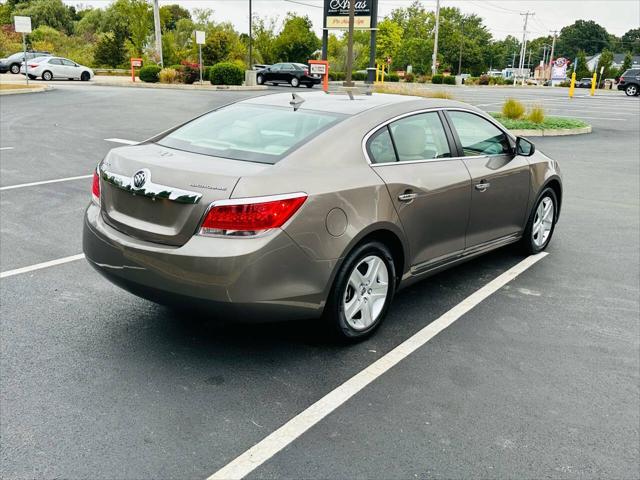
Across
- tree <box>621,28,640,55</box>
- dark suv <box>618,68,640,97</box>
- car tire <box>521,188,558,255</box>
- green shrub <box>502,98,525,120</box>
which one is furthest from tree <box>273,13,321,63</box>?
tree <box>621,28,640,55</box>

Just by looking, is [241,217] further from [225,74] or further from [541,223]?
[225,74]

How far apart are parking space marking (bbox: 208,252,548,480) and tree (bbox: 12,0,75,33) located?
81461 mm

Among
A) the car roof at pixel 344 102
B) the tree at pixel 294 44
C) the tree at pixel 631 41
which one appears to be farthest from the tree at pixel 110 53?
the tree at pixel 631 41

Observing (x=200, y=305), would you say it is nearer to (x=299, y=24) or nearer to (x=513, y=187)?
(x=513, y=187)

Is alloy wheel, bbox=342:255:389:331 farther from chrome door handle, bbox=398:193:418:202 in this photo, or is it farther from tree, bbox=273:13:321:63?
tree, bbox=273:13:321:63

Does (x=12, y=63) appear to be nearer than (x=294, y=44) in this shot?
Yes

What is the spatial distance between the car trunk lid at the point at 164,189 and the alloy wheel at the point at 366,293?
38.0 inches

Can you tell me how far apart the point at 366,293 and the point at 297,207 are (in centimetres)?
92

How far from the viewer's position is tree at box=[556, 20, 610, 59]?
163250mm

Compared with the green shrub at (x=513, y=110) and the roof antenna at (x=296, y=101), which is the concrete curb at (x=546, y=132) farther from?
the roof antenna at (x=296, y=101)

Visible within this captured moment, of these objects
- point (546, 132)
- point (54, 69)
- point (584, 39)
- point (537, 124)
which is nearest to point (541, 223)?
point (546, 132)

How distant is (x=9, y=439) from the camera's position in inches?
121

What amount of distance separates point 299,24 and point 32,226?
59700mm

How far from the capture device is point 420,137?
4.66m
